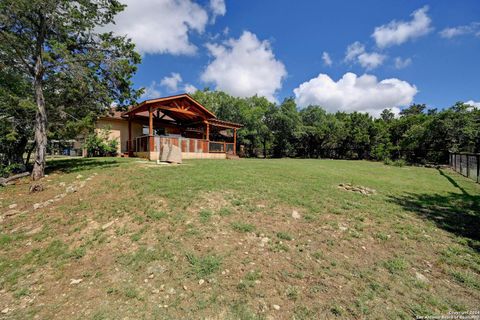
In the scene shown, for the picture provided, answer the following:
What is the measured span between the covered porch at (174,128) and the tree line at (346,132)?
9.55m

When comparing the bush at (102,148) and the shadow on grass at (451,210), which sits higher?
the bush at (102,148)

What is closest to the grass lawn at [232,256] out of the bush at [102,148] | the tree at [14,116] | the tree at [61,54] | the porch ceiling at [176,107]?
the tree at [14,116]

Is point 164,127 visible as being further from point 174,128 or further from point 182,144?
point 182,144

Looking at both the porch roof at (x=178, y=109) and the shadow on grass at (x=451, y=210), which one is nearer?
the shadow on grass at (x=451, y=210)

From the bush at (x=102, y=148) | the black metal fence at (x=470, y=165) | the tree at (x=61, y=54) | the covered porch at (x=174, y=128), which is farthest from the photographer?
the bush at (x=102, y=148)

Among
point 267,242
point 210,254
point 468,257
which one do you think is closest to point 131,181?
point 210,254

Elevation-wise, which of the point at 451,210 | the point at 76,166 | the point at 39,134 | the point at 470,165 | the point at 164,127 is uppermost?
the point at 164,127

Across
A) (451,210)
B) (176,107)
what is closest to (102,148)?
(176,107)

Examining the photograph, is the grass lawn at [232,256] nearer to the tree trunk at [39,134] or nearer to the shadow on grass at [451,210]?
the shadow on grass at [451,210]

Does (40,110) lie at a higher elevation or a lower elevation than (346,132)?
lower

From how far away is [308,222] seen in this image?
4.48 m

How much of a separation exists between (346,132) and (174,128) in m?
21.2

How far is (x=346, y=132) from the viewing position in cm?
2755

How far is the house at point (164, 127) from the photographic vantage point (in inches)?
545
